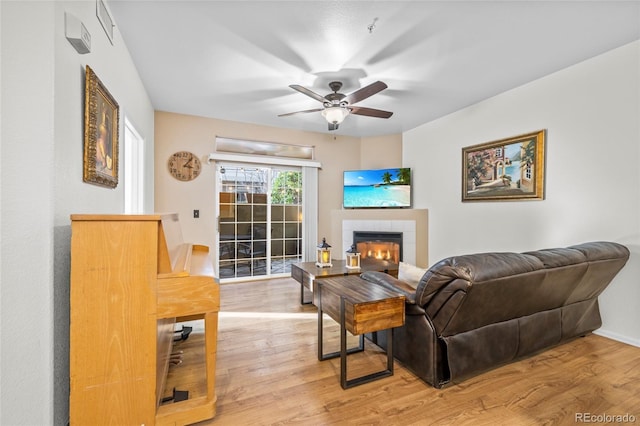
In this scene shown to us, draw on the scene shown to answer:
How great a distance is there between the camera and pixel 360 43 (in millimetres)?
2400

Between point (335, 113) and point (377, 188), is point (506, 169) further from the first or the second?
point (335, 113)

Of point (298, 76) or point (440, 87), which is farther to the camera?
point (440, 87)

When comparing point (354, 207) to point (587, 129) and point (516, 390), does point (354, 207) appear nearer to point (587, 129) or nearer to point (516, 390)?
point (587, 129)

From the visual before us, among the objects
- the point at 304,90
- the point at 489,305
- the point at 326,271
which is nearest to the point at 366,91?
the point at 304,90

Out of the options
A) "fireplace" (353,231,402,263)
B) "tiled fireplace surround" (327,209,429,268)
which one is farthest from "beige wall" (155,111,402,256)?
"fireplace" (353,231,402,263)

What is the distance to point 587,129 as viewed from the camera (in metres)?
2.72

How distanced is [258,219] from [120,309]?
3429 millimetres

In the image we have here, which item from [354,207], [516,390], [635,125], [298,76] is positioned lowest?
[516,390]

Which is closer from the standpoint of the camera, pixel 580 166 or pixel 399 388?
pixel 399 388

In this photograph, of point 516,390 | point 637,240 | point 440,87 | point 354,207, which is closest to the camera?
point 516,390

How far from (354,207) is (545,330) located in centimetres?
336

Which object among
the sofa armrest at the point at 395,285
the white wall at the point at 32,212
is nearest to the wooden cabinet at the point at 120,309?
the white wall at the point at 32,212

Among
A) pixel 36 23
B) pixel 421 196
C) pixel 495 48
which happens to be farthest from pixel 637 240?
pixel 36 23

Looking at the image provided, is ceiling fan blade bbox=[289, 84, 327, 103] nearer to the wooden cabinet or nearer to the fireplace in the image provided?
the wooden cabinet
